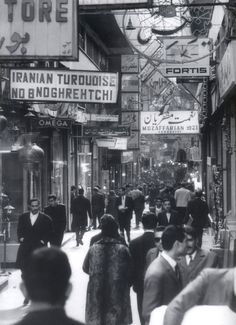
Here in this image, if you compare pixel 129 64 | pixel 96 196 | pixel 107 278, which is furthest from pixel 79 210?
pixel 129 64

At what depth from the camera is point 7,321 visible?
10117 millimetres

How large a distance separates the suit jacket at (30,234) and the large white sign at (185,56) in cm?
605

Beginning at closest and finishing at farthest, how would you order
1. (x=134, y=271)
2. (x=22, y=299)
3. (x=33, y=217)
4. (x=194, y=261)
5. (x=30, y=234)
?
(x=194, y=261) → (x=134, y=271) → (x=30, y=234) → (x=33, y=217) → (x=22, y=299)

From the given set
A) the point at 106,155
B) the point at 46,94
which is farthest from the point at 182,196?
the point at 106,155

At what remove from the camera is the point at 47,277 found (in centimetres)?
322

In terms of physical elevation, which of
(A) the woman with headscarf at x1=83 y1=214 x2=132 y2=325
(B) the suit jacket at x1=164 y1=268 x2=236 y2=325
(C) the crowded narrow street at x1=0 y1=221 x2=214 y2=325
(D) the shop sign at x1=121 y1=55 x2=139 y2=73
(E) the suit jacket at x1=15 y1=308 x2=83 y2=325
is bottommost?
(C) the crowded narrow street at x1=0 y1=221 x2=214 y2=325

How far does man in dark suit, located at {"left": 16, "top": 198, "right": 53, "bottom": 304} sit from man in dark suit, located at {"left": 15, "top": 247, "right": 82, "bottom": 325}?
8024 millimetres

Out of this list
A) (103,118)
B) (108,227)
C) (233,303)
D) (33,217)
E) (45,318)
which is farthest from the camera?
(103,118)

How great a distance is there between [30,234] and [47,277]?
8188 millimetres

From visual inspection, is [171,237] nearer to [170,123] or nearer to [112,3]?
[112,3]

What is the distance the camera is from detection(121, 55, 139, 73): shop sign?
3441 centimetres

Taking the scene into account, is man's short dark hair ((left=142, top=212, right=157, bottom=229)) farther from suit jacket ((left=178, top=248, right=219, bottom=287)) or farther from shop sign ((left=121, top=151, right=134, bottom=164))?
shop sign ((left=121, top=151, right=134, bottom=164))

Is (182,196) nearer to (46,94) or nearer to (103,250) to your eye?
(46,94)

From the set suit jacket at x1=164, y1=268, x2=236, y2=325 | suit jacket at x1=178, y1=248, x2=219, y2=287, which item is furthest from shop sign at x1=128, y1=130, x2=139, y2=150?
suit jacket at x1=164, y1=268, x2=236, y2=325
